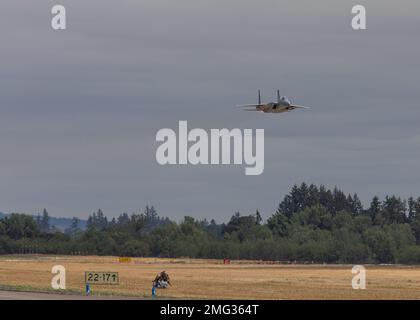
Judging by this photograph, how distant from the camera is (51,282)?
338ft

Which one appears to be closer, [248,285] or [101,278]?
[101,278]

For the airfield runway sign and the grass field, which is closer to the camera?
the grass field

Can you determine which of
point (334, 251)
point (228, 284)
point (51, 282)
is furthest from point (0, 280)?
point (334, 251)

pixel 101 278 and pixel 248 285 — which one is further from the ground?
pixel 101 278

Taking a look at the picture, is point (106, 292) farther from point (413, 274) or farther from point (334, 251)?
point (334, 251)

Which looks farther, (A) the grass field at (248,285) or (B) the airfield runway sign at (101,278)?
(B) the airfield runway sign at (101,278)
